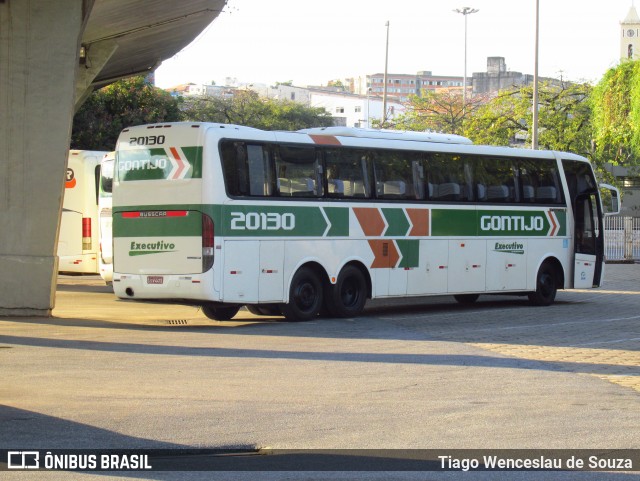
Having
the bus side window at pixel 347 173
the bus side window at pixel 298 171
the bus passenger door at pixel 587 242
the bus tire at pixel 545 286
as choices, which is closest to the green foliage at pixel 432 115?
the bus passenger door at pixel 587 242

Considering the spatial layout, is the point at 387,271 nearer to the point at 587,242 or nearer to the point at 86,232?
the point at 587,242

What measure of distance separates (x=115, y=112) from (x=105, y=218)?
56.1 feet

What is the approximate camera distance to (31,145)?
17.8 metres

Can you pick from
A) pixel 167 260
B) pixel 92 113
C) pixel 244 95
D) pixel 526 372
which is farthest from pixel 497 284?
pixel 244 95

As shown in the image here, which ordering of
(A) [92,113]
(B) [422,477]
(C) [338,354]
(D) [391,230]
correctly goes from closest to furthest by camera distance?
(B) [422,477] < (C) [338,354] < (D) [391,230] < (A) [92,113]

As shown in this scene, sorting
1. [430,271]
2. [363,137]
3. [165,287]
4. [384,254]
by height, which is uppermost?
[363,137]

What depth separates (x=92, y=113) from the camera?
39594 mm

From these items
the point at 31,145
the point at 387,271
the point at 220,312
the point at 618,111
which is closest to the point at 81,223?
the point at 220,312

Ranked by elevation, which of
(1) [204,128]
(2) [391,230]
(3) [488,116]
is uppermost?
(3) [488,116]

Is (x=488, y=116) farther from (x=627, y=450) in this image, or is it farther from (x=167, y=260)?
(x=627, y=450)

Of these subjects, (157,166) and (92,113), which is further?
(92,113)

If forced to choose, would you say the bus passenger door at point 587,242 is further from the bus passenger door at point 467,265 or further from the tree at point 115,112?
the tree at point 115,112

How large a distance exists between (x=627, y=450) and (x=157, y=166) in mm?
10905

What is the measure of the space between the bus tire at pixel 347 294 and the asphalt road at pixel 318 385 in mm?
335
